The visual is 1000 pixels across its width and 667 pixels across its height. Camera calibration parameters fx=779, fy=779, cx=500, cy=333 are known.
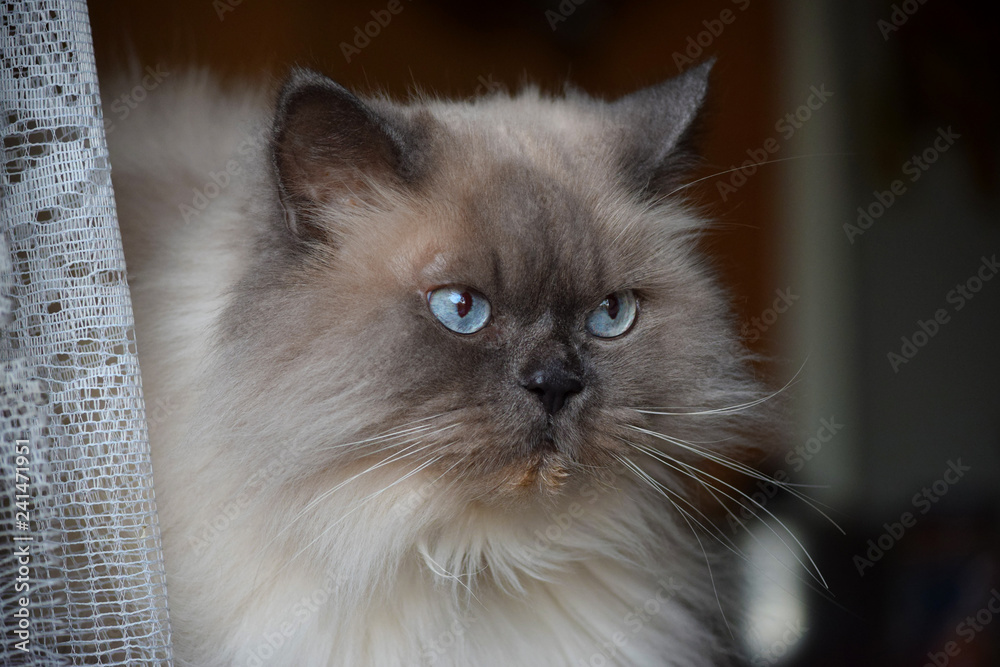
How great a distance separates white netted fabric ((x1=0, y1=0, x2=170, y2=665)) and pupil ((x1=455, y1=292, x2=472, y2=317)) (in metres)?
0.36

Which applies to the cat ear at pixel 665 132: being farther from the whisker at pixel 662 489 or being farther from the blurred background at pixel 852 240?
the blurred background at pixel 852 240

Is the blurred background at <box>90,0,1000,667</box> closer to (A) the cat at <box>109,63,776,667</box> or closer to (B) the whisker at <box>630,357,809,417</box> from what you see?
(B) the whisker at <box>630,357,809,417</box>

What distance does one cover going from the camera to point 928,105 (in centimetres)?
248

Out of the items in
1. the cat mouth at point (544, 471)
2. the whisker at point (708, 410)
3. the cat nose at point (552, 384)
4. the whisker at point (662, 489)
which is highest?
the cat nose at point (552, 384)

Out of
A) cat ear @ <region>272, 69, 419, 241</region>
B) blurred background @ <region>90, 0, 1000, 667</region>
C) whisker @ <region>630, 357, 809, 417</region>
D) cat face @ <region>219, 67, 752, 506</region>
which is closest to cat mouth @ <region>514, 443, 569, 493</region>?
cat face @ <region>219, 67, 752, 506</region>

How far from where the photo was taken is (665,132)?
1172mm

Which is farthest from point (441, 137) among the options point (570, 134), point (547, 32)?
point (547, 32)

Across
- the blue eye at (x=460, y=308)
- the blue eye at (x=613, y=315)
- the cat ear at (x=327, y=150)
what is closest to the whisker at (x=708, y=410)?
the blue eye at (x=613, y=315)

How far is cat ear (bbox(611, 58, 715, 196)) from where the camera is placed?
116cm

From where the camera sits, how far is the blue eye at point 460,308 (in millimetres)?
940

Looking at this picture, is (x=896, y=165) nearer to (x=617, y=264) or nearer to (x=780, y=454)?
(x=780, y=454)

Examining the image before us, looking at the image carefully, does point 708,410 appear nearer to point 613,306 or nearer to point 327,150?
point 613,306

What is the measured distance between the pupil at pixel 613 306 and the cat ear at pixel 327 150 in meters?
0.31

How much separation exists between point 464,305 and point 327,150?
0.26 m
